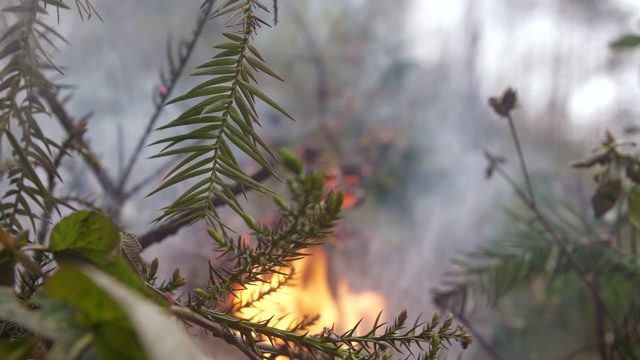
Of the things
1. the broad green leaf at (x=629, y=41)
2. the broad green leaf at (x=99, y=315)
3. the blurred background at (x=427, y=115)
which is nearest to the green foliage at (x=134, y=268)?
the broad green leaf at (x=99, y=315)

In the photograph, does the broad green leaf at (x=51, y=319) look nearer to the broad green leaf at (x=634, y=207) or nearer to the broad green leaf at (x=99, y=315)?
the broad green leaf at (x=99, y=315)

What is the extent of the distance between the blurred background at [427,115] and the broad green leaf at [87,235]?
2.35 ft

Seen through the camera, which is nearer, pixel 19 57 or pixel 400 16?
pixel 19 57

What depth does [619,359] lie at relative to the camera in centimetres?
37

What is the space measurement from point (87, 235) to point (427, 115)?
3.87 feet

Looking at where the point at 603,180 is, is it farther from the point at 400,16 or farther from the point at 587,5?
the point at 587,5

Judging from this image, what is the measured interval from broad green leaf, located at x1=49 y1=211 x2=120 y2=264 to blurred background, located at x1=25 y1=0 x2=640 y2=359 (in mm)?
717

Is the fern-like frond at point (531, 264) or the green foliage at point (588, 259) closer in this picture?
the green foliage at point (588, 259)

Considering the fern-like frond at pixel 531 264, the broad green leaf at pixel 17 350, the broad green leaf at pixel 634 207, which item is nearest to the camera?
the broad green leaf at pixel 17 350

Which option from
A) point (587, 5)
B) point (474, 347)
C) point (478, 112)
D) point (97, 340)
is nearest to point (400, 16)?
point (478, 112)

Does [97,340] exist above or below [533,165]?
below

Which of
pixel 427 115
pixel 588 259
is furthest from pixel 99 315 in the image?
pixel 427 115

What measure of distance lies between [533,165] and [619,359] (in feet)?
2.83

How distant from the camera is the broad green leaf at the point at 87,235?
14 centimetres
